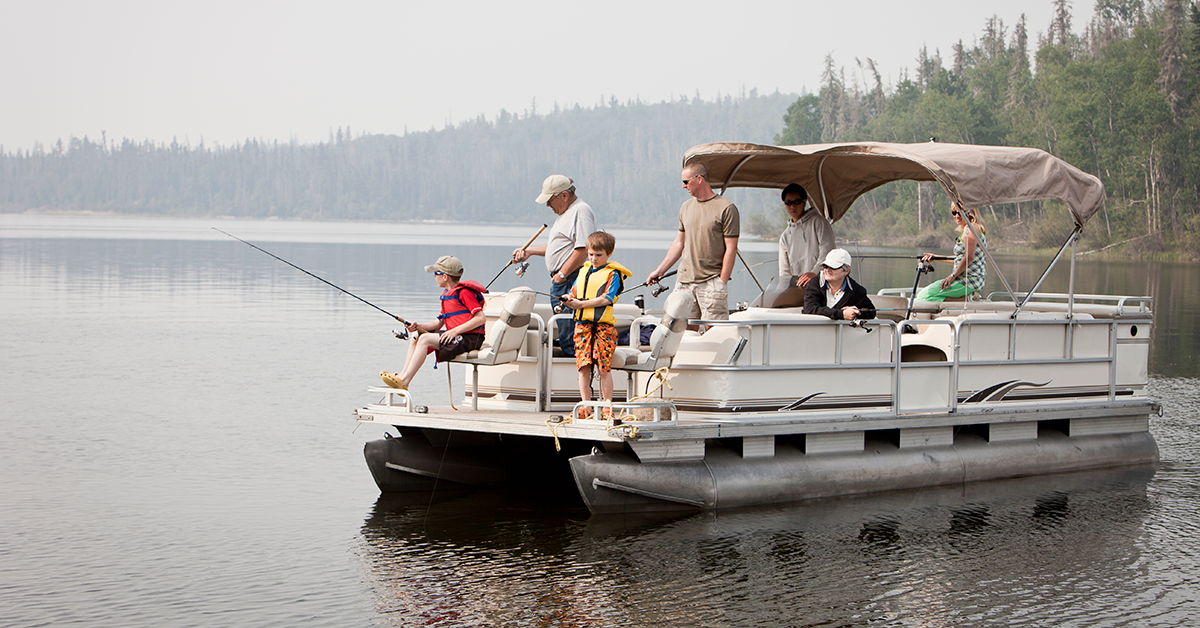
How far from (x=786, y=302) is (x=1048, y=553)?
306cm

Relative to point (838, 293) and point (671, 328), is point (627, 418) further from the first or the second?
point (838, 293)

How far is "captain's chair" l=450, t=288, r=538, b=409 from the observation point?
859 cm

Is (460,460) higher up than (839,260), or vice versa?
(839,260)

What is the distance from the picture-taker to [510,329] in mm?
8688

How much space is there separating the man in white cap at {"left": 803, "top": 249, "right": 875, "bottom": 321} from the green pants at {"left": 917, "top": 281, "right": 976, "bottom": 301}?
2.20 meters

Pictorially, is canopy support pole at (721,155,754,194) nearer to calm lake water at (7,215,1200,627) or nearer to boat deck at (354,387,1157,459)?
boat deck at (354,387,1157,459)

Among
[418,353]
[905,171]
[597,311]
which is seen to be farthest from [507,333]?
[905,171]

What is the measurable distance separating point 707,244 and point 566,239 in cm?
113

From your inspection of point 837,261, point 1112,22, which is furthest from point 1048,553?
point 1112,22

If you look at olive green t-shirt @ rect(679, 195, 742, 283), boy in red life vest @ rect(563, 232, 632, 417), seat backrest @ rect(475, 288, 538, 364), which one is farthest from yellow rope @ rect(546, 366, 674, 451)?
olive green t-shirt @ rect(679, 195, 742, 283)

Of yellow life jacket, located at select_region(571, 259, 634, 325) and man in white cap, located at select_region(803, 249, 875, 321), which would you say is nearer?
yellow life jacket, located at select_region(571, 259, 634, 325)

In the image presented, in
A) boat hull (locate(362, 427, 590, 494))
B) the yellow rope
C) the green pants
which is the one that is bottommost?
boat hull (locate(362, 427, 590, 494))

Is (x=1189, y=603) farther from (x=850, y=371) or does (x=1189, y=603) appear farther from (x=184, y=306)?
(x=184, y=306)

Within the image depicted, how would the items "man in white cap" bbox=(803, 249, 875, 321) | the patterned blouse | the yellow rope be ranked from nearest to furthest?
the yellow rope < "man in white cap" bbox=(803, 249, 875, 321) < the patterned blouse
